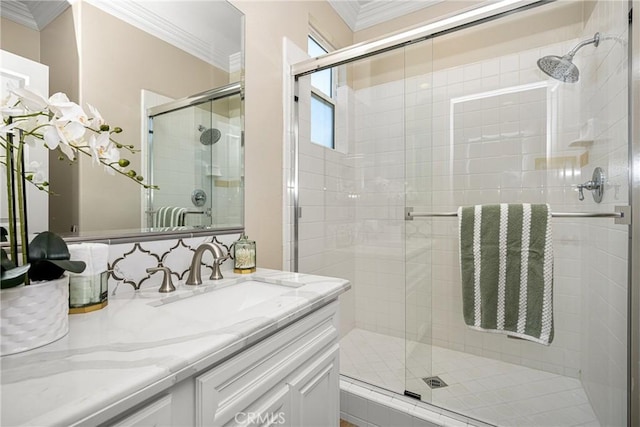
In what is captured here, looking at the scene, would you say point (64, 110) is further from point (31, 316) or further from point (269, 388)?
point (269, 388)

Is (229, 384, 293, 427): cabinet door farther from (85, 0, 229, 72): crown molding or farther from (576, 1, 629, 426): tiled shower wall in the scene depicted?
(576, 1, 629, 426): tiled shower wall

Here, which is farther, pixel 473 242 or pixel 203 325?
pixel 473 242

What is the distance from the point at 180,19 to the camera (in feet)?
3.66

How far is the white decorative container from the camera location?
20.2 inches

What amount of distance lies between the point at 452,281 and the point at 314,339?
4.61 feet

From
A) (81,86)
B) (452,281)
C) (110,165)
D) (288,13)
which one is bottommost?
(452,281)

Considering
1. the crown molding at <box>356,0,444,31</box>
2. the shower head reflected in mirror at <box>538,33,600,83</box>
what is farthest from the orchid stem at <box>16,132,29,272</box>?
the crown molding at <box>356,0,444,31</box>

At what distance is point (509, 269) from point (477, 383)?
0.72 metres

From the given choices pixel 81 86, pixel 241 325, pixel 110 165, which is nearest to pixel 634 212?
pixel 241 325

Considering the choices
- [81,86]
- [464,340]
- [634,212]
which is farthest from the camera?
[464,340]

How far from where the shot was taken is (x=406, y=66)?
1825 millimetres

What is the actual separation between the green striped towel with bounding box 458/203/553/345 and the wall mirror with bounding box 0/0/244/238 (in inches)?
44.7

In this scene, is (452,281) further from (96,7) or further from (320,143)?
(96,7)

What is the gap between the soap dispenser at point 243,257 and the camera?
1234 mm
